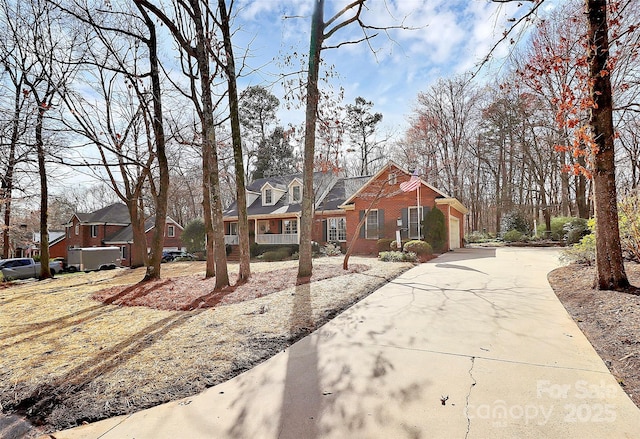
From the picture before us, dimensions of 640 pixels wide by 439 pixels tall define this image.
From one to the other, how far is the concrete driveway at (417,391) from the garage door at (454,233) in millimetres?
14101

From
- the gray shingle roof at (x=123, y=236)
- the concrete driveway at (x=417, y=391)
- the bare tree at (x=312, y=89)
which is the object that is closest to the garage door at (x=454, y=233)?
the bare tree at (x=312, y=89)

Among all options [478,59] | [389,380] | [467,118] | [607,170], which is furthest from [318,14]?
[467,118]

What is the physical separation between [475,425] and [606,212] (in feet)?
17.7

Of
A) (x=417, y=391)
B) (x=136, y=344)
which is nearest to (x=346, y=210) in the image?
(x=136, y=344)

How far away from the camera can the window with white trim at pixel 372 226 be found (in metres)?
18.4

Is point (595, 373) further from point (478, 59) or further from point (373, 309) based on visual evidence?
point (478, 59)

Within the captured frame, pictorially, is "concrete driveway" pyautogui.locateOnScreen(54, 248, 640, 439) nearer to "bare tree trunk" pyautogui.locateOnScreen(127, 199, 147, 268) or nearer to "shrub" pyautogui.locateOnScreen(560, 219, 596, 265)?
"shrub" pyautogui.locateOnScreen(560, 219, 596, 265)

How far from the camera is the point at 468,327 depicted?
445 centimetres

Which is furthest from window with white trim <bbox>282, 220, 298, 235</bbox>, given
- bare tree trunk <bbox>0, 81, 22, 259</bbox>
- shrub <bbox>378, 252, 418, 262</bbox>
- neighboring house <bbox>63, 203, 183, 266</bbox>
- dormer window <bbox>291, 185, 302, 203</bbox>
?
neighboring house <bbox>63, 203, 183, 266</bbox>

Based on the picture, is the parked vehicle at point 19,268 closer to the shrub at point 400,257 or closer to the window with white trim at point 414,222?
the shrub at point 400,257

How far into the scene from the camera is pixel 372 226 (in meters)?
18.6

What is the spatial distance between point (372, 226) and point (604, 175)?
13174 mm

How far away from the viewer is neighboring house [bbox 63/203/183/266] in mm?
30453

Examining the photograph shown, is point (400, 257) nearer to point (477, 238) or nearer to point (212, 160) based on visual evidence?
point (212, 160)
